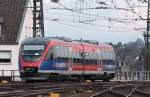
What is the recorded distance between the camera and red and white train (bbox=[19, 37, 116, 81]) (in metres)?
39.2

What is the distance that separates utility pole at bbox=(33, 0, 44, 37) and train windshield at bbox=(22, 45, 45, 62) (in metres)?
9.67

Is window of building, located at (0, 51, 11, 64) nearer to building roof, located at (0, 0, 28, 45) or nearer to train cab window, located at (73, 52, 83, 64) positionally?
building roof, located at (0, 0, 28, 45)

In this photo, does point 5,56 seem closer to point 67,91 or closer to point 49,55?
point 49,55

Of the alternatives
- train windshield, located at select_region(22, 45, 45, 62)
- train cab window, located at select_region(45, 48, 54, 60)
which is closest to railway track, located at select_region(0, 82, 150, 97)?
train windshield, located at select_region(22, 45, 45, 62)

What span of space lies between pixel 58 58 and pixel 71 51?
2758mm

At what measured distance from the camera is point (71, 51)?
142 feet

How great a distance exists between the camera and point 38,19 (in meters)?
50.2

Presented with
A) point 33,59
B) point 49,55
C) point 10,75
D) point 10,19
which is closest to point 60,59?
point 49,55

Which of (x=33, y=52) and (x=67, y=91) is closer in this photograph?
(x=67, y=91)

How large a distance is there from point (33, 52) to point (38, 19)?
11294 mm

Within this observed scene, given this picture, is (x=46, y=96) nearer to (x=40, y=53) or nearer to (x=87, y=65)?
(x=40, y=53)

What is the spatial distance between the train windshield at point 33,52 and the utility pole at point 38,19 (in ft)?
31.7

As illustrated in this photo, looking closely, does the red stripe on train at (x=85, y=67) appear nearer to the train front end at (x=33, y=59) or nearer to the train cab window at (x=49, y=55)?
the train cab window at (x=49, y=55)

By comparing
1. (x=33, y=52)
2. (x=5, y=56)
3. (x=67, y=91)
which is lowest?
(x=67, y=91)
